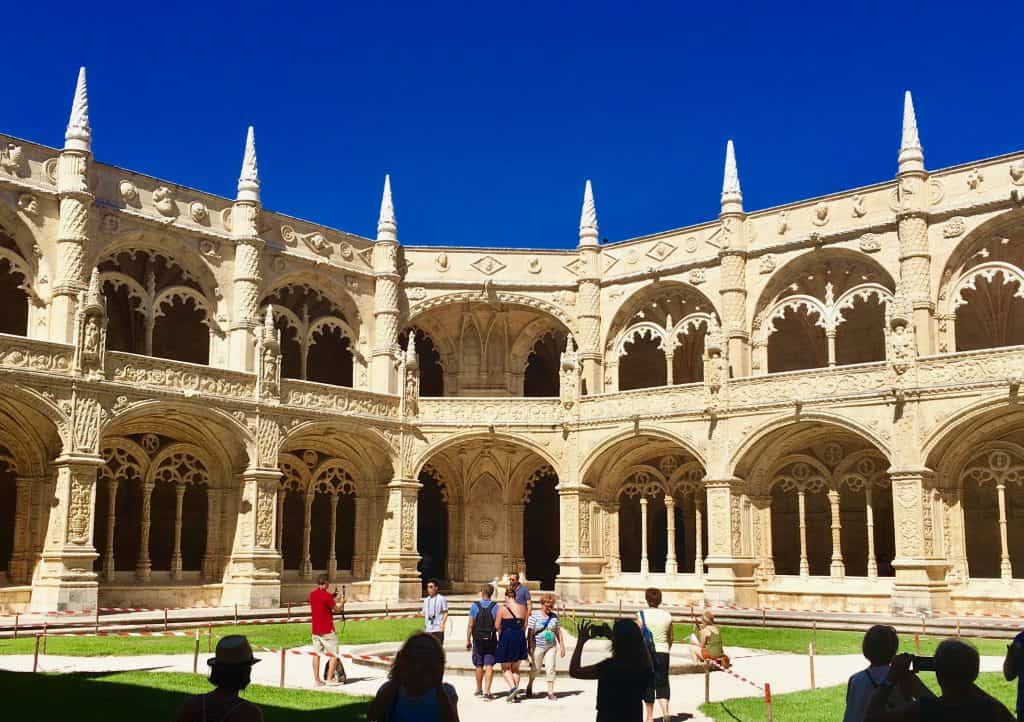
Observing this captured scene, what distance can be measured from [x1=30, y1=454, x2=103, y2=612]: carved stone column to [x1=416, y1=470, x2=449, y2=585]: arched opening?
1409 centimetres

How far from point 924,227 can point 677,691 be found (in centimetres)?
1773

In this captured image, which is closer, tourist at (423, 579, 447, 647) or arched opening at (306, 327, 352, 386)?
tourist at (423, 579, 447, 647)

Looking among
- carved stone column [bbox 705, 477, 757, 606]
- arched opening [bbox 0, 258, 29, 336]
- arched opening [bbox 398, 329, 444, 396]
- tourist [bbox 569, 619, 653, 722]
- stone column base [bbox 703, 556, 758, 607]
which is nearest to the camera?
tourist [bbox 569, 619, 653, 722]

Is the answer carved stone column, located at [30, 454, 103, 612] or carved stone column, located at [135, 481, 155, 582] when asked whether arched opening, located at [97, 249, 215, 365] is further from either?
carved stone column, located at [30, 454, 103, 612]

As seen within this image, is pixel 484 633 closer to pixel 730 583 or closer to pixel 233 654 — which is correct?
pixel 233 654

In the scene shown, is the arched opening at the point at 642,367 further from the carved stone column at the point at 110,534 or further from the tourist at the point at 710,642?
the tourist at the point at 710,642

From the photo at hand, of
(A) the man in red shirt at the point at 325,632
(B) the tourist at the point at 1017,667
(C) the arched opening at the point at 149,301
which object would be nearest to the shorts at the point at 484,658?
(A) the man in red shirt at the point at 325,632

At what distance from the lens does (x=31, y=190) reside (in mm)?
26219

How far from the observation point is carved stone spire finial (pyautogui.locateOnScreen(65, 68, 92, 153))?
26844 millimetres

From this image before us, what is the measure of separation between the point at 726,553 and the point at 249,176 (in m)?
15.7

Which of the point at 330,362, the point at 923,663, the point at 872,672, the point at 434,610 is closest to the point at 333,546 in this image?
the point at 330,362

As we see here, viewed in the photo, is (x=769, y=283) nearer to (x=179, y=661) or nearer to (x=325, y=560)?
(x=325, y=560)

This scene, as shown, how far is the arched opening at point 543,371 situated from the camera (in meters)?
38.0

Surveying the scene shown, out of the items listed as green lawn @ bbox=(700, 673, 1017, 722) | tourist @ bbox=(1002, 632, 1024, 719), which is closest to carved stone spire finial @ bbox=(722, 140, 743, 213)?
green lawn @ bbox=(700, 673, 1017, 722)
